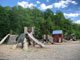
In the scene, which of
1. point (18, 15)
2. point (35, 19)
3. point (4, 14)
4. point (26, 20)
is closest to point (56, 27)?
point (35, 19)

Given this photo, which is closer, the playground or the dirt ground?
the dirt ground

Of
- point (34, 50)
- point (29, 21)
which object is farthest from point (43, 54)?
point (29, 21)

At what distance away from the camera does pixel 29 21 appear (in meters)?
23.2

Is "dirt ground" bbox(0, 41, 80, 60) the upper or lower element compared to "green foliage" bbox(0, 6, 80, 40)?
lower

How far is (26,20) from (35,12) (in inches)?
219

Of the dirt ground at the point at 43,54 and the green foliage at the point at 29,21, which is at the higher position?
the green foliage at the point at 29,21

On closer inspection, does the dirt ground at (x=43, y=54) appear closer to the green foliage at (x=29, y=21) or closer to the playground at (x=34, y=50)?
the playground at (x=34, y=50)

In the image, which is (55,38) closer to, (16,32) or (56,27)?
(16,32)

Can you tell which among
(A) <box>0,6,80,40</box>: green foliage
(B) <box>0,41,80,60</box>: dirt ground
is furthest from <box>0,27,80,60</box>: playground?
(A) <box>0,6,80,40</box>: green foliage

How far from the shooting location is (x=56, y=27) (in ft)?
88.7

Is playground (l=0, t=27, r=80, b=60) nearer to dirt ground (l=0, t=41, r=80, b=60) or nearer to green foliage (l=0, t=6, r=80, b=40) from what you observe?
dirt ground (l=0, t=41, r=80, b=60)

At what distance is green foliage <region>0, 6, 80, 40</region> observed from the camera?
1816cm

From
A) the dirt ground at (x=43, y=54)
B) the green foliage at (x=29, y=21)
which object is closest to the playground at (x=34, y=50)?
the dirt ground at (x=43, y=54)

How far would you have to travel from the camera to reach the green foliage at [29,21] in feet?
59.6
